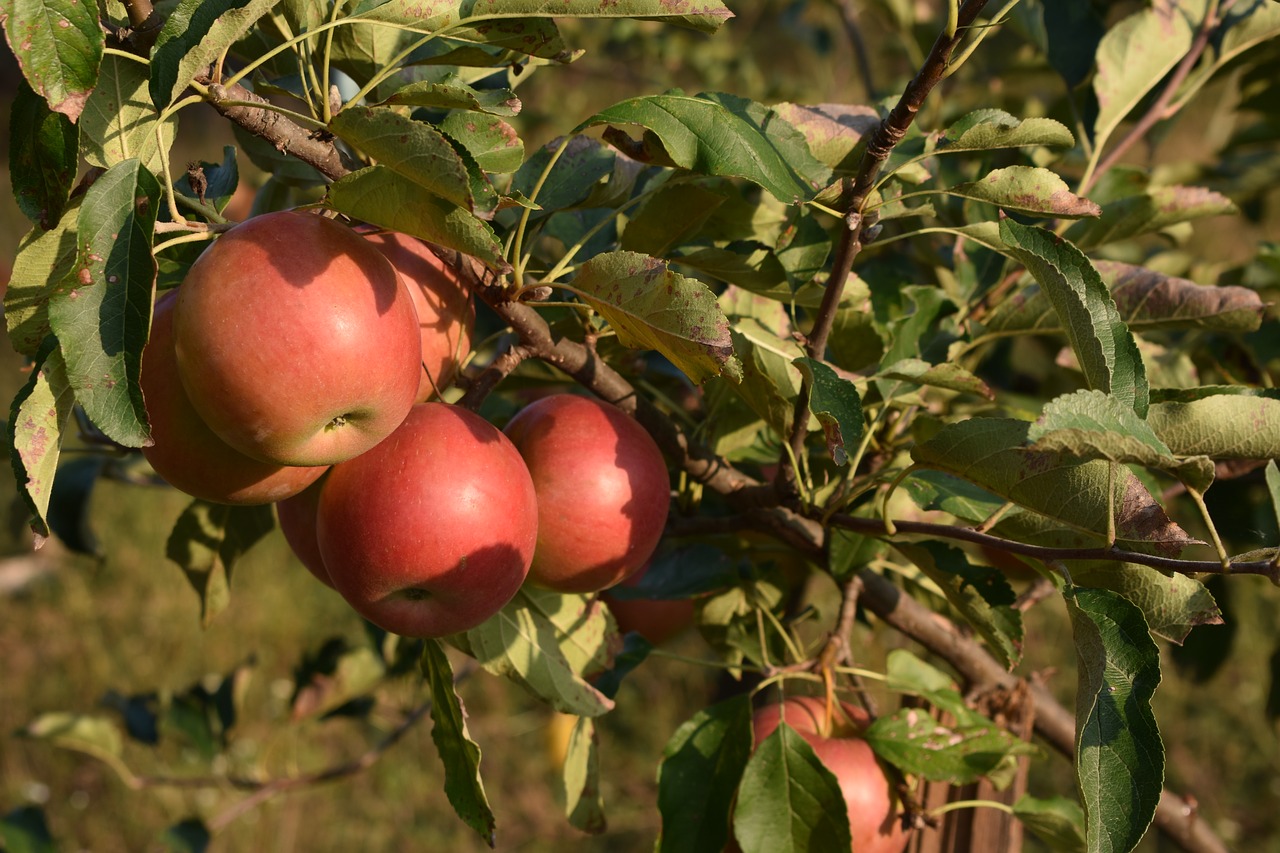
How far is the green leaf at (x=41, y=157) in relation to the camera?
22.3 inches

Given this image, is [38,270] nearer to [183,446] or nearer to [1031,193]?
[183,446]

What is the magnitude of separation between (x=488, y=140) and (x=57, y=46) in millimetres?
226

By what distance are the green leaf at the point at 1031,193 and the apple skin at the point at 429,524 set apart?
0.34 metres

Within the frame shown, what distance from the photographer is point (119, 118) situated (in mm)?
599

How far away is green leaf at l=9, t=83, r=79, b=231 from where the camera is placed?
1.86ft

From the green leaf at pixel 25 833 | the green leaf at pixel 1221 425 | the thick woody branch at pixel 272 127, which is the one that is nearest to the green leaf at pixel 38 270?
the thick woody branch at pixel 272 127

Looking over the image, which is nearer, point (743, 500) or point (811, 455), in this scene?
point (743, 500)

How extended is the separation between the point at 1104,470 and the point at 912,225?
630mm

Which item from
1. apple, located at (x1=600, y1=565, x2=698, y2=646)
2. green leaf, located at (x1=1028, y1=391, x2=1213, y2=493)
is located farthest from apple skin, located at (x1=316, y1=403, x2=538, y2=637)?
apple, located at (x1=600, y1=565, x2=698, y2=646)

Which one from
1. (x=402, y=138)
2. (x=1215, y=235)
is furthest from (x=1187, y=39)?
(x=1215, y=235)

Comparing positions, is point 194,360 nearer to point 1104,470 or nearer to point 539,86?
point 1104,470

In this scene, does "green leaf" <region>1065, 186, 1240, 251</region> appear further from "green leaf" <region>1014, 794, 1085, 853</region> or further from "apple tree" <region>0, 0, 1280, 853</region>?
"green leaf" <region>1014, 794, 1085, 853</region>

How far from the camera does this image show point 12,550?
12.1 ft

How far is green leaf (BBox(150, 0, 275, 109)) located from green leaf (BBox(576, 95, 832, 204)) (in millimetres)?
191
